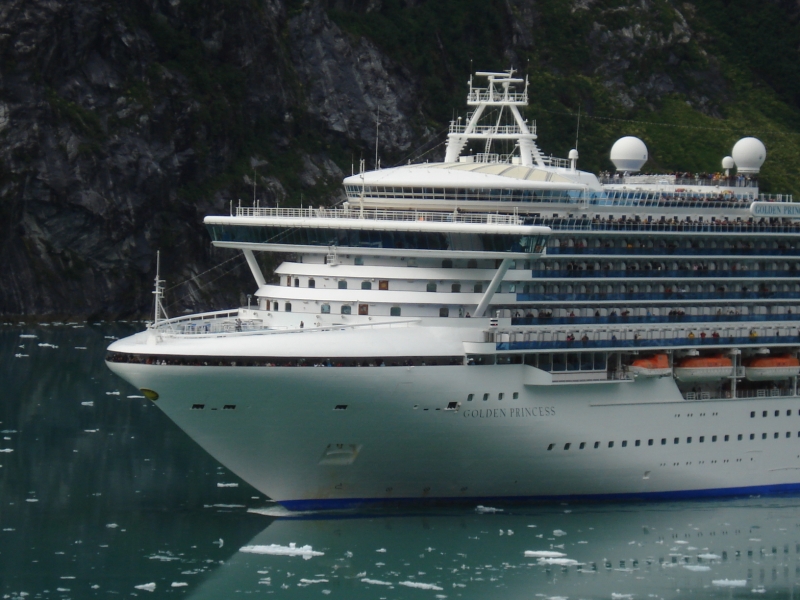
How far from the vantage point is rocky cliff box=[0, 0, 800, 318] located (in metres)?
86.4

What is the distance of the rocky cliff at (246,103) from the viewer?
284 feet

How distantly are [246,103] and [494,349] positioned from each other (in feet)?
213

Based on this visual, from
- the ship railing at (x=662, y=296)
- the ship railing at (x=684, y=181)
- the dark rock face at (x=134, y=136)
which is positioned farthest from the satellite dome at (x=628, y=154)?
the dark rock face at (x=134, y=136)

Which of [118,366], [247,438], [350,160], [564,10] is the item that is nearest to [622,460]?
[247,438]

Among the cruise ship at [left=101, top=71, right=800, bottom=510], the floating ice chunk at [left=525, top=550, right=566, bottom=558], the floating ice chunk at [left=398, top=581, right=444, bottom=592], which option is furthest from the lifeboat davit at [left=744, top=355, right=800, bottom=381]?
→ the floating ice chunk at [left=398, top=581, right=444, bottom=592]

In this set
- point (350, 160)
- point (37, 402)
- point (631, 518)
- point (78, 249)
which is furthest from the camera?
point (350, 160)

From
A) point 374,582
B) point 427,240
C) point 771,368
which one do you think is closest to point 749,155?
point 771,368

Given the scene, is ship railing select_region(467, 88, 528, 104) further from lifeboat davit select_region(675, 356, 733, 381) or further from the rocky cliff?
the rocky cliff

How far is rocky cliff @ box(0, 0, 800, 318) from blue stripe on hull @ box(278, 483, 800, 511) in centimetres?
4866

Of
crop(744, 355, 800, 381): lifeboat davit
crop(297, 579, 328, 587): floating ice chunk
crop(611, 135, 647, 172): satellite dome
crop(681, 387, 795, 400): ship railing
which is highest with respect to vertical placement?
crop(611, 135, 647, 172): satellite dome

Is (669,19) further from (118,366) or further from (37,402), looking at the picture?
(118,366)

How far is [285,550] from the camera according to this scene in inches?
1303

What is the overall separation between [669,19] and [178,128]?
1695 inches

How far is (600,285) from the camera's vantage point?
125 ft
